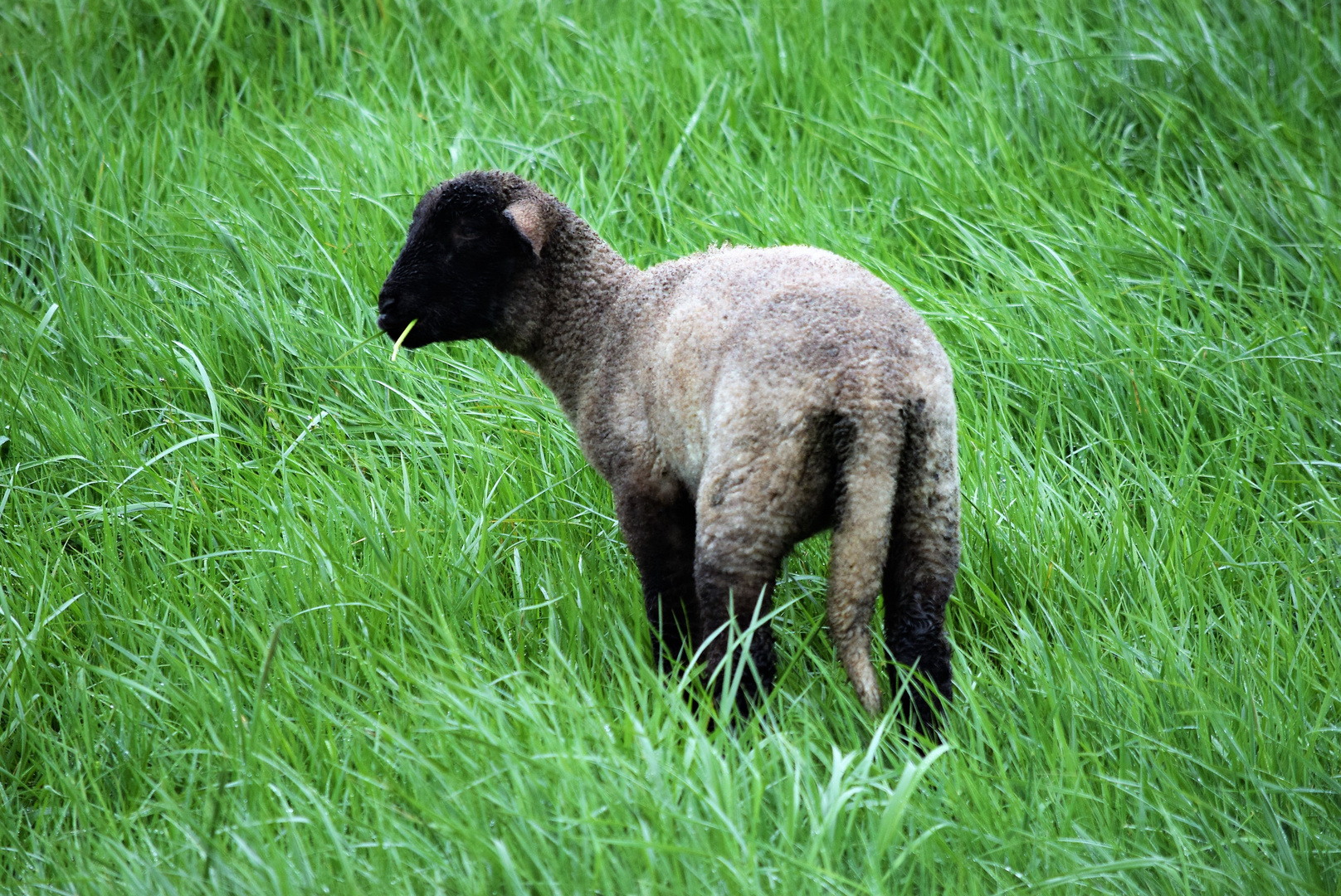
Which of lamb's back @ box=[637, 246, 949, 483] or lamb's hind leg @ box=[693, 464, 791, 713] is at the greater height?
lamb's back @ box=[637, 246, 949, 483]

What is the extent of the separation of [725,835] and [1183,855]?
1.13m

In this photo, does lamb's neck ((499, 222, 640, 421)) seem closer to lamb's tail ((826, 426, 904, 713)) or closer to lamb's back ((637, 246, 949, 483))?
lamb's back ((637, 246, 949, 483))

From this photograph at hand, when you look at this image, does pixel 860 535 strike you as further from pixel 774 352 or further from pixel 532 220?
pixel 532 220

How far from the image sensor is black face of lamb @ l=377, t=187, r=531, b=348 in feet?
11.8

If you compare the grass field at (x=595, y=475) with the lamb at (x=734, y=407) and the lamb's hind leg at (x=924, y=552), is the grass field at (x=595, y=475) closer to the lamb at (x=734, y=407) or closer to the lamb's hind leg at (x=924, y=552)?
the lamb's hind leg at (x=924, y=552)

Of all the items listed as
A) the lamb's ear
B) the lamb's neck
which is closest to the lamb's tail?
the lamb's neck

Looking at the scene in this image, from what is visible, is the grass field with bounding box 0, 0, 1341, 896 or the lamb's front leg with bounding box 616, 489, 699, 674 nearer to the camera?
the grass field with bounding box 0, 0, 1341, 896

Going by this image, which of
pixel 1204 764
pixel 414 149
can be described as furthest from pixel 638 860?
pixel 414 149

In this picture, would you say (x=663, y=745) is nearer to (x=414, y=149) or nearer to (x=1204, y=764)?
(x=1204, y=764)

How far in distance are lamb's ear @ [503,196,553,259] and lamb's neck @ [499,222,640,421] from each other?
0.06 metres

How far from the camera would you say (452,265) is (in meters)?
3.62

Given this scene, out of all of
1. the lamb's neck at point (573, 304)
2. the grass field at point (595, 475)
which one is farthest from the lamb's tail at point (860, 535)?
the lamb's neck at point (573, 304)

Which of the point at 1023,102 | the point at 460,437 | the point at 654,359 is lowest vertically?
the point at 460,437

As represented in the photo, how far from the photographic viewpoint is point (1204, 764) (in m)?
3.00
